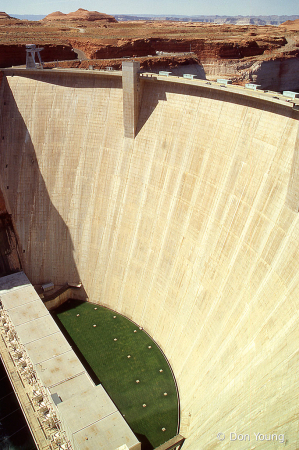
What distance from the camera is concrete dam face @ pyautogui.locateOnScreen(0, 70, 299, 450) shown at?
1608 cm

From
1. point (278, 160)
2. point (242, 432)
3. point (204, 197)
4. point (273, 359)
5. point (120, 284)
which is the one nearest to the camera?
point (242, 432)

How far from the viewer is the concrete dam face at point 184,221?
16078mm

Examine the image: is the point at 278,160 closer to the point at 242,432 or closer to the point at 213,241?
the point at 213,241

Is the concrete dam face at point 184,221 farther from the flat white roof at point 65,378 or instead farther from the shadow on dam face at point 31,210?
the flat white roof at point 65,378

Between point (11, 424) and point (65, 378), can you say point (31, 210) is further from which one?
point (11, 424)

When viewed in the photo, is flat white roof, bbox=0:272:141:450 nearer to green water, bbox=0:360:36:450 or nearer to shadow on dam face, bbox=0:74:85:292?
shadow on dam face, bbox=0:74:85:292

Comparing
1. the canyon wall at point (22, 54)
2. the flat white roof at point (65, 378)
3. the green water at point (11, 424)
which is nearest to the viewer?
the flat white roof at point (65, 378)

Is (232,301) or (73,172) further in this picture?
(73,172)

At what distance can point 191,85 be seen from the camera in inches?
909

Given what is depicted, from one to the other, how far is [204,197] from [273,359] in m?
9.90

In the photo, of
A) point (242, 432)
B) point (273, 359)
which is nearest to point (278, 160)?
point (273, 359)

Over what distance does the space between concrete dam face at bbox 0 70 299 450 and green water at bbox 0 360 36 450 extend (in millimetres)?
7765

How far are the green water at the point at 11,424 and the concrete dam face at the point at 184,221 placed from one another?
306 inches

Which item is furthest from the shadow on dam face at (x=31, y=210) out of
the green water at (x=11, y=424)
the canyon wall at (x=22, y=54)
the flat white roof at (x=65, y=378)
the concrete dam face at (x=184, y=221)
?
the green water at (x=11, y=424)
